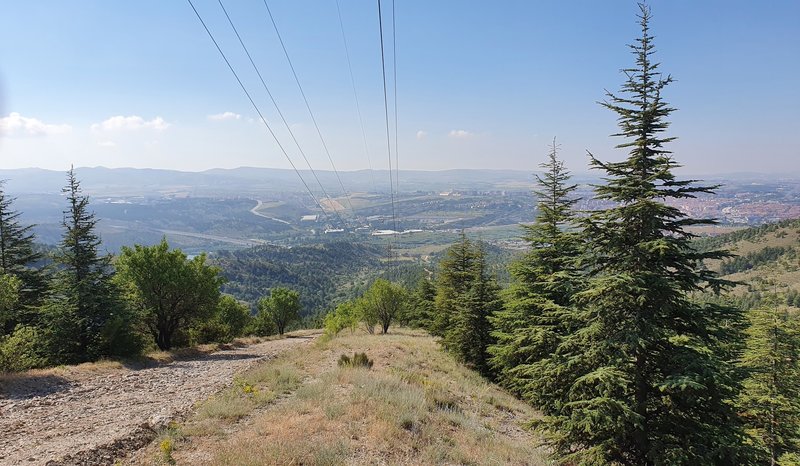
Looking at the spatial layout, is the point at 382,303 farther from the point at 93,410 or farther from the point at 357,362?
the point at 93,410

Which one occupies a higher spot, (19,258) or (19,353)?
(19,258)

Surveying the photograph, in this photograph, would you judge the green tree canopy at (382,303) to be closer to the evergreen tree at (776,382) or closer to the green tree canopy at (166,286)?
the green tree canopy at (166,286)

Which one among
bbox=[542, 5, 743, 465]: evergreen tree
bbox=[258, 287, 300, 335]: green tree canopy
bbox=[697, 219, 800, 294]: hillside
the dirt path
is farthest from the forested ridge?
bbox=[697, 219, 800, 294]: hillside

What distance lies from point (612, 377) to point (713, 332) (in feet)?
7.97

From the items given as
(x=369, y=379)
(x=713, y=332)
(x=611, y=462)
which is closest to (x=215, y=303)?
(x=369, y=379)

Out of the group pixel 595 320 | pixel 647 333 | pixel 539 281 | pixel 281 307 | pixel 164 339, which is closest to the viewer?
pixel 647 333

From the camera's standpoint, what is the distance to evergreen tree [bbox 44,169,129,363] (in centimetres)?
1962

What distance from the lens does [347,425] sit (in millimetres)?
8773

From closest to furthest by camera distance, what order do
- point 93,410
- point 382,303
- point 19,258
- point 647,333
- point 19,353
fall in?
point 647,333
point 93,410
point 19,353
point 19,258
point 382,303

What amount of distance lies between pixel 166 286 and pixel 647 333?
82.2 feet

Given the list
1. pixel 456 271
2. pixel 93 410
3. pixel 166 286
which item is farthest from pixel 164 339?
pixel 456 271

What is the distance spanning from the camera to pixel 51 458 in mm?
7070

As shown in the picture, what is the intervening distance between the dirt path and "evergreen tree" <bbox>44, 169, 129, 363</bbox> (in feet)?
15.4

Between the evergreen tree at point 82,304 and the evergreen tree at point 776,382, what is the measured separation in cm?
3106
